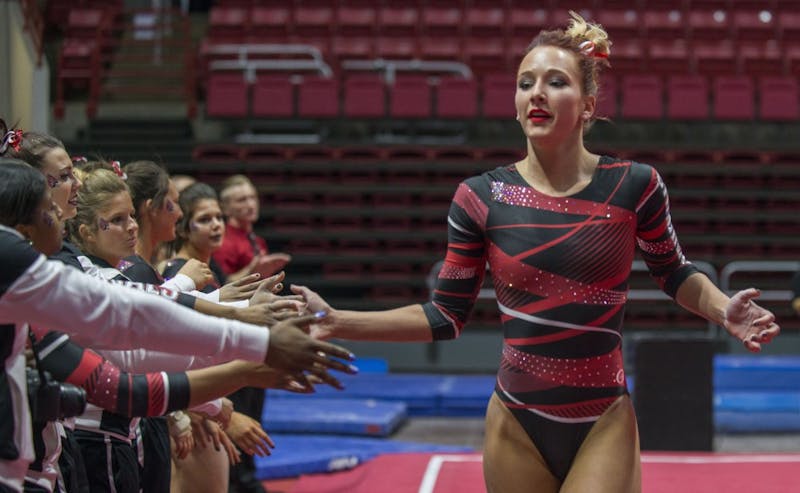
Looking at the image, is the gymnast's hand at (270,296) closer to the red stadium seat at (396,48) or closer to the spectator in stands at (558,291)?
the spectator in stands at (558,291)

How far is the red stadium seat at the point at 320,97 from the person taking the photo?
1289 cm

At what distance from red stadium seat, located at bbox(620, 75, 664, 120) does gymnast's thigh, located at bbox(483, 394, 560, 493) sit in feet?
34.7

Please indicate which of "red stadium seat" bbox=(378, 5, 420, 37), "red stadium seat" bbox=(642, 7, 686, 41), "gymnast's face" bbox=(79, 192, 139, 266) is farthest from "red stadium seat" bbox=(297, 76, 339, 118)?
"gymnast's face" bbox=(79, 192, 139, 266)

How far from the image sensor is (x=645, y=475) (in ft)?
17.7

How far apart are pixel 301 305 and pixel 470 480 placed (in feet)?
9.10

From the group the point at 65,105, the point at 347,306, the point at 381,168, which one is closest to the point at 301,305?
the point at 347,306

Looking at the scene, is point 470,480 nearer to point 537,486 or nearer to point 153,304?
point 537,486

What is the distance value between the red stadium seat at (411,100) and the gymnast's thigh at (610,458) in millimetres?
10224

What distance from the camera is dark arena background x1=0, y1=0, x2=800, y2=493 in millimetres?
11078

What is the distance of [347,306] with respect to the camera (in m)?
11.8

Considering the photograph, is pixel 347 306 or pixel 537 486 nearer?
pixel 537 486

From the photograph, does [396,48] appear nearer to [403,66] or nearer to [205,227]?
[403,66]

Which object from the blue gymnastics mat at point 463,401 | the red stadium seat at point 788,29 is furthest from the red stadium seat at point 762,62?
the blue gymnastics mat at point 463,401

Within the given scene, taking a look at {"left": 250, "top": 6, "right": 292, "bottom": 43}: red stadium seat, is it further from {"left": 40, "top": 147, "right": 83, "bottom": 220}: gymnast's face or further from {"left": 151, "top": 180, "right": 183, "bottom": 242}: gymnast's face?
{"left": 40, "top": 147, "right": 83, "bottom": 220}: gymnast's face
